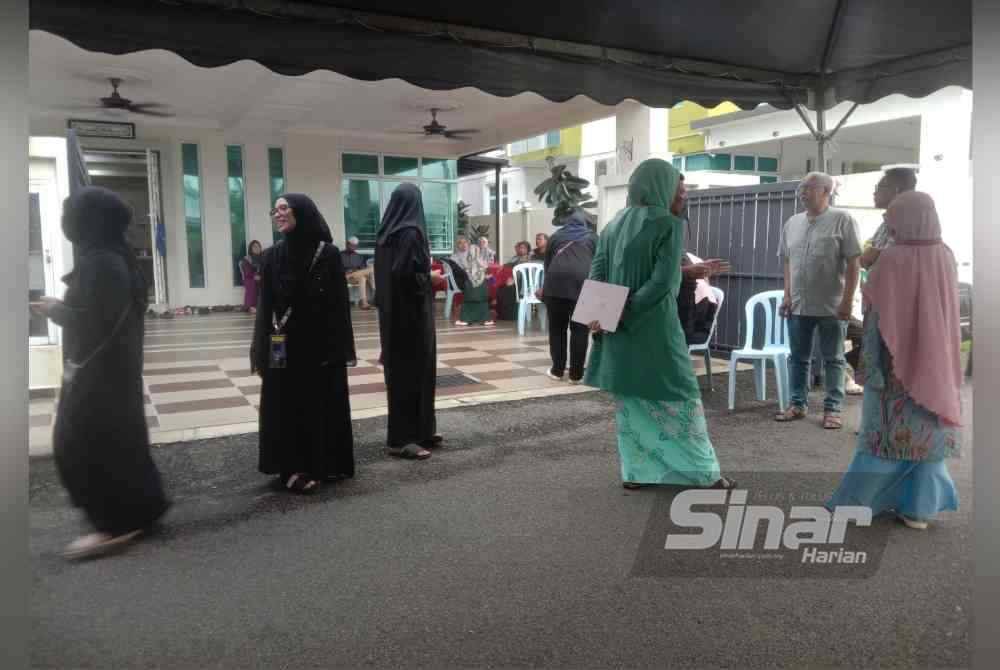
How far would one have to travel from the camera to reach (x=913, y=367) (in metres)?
3.00

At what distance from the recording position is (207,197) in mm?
12016

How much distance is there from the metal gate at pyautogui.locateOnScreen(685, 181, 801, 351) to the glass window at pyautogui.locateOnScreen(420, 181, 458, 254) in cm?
862

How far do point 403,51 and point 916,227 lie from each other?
7.45 ft

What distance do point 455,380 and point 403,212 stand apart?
278 cm

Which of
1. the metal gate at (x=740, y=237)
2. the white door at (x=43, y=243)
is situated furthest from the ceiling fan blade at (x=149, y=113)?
the metal gate at (x=740, y=237)

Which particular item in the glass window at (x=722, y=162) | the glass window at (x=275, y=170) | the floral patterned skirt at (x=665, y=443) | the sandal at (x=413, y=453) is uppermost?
the glass window at (x=722, y=162)

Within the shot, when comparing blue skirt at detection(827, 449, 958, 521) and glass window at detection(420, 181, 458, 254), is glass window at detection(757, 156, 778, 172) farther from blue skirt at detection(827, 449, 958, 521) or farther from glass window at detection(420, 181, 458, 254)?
blue skirt at detection(827, 449, 958, 521)

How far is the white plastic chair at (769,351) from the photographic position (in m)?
5.46

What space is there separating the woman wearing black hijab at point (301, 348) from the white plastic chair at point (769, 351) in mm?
3104

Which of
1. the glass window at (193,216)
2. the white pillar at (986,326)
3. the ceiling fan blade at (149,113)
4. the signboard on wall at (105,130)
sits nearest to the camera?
the white pillar at (986,326)

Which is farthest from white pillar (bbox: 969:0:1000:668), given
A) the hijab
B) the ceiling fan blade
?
the ceiling fan blade

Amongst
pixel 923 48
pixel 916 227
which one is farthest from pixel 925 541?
pixel 923 48

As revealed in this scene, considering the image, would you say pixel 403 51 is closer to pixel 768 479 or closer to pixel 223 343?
pixel 768 479

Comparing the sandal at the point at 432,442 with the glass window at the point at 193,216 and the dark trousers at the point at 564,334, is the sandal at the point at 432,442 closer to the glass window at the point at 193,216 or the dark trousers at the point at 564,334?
the dark trousers at the point at 564,334
